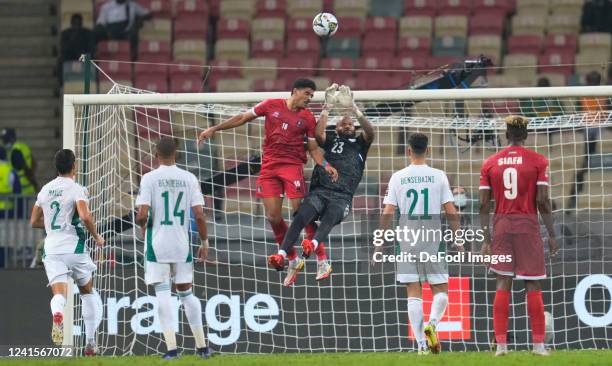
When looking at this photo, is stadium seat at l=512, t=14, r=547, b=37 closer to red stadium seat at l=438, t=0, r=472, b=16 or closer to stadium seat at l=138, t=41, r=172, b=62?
red stadium seat at l=438, t=0, r=472, b=16

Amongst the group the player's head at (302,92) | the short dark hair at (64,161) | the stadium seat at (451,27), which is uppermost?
the stadium seat at (451,27)

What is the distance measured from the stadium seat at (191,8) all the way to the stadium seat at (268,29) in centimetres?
85

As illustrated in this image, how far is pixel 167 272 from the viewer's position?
40.4 ft

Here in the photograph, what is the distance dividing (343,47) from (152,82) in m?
2.90

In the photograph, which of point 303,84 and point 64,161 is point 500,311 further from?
point 64,161

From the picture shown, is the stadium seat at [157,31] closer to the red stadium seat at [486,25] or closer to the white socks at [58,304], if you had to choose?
the red stadium seat at [486,25]

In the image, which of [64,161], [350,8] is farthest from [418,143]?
[350,8]

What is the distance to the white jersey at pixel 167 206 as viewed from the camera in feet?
40.0

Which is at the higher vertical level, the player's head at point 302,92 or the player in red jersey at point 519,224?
the player's head at point 302,92

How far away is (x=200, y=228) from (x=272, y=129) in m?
1.78

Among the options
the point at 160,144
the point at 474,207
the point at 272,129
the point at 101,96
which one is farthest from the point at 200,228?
the point at 474,207

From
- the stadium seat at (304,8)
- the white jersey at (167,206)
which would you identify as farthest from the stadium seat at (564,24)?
the white jersey at (167,206)

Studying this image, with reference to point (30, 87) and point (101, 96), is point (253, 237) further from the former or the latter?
point (30, 87)

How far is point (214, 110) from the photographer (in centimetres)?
1584
